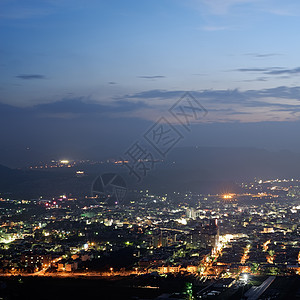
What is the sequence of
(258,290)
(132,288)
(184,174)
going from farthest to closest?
1. (184,174)
2. (132,288)
3. (258,290)

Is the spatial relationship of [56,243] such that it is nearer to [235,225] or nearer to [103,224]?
[103,224]

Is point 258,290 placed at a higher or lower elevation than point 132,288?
lower

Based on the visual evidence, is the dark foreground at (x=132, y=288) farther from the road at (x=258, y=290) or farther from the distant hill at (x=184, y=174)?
the distant hill at (x=184, y=174)

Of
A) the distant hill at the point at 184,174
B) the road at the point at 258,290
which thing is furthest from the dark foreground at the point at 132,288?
the distant hill at the point at 184,174

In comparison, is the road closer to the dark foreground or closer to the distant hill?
the dark foreground

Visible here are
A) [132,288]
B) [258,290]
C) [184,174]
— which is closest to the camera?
[258,290]

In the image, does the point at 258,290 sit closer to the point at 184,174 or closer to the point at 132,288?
the point at 132,288

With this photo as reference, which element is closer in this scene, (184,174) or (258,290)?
(258,290)

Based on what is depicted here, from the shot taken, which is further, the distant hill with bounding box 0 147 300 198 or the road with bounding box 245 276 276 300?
the distant hill with bounding box 0 147 300 198

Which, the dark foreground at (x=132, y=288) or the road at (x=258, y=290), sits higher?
the dark foreground at (x=132, y=288)

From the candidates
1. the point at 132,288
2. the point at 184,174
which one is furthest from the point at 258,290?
the point at 184,174

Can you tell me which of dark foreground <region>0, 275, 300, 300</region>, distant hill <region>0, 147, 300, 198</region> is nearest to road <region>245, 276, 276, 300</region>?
dark foreground <region>0, 275, 300, 300</region>
